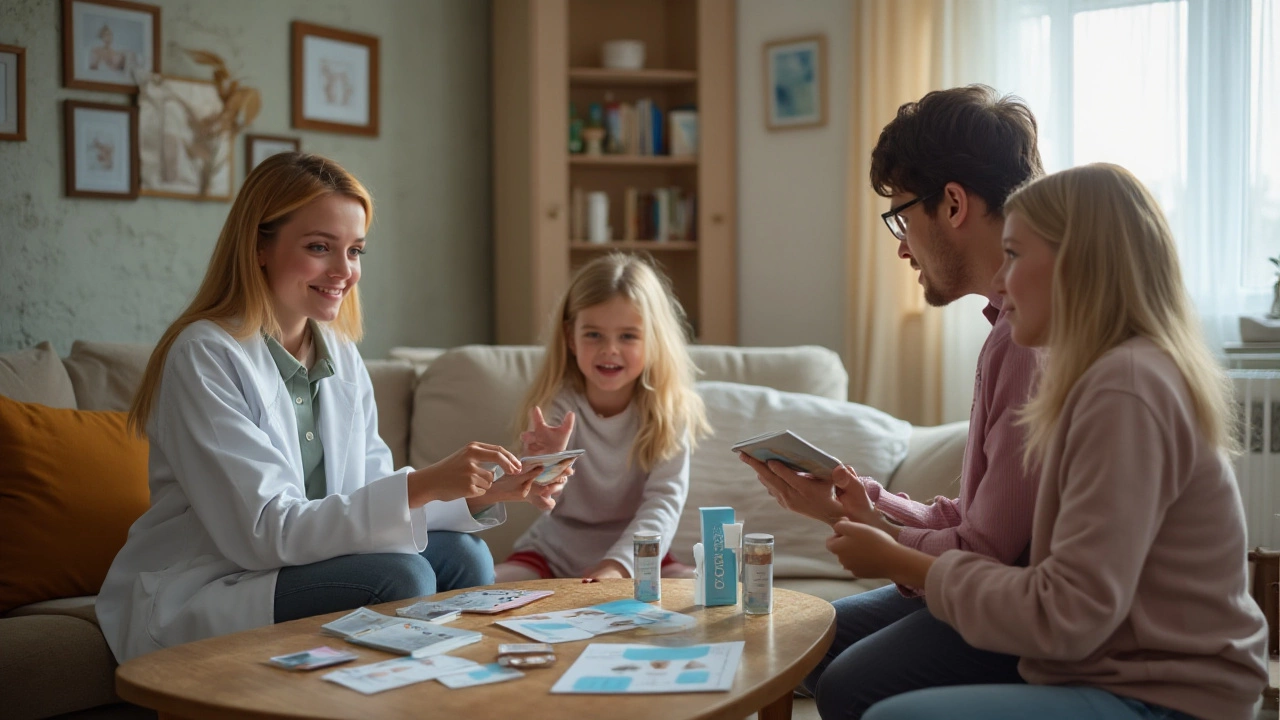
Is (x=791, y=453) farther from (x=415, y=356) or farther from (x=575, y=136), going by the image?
(x=575, y=136)

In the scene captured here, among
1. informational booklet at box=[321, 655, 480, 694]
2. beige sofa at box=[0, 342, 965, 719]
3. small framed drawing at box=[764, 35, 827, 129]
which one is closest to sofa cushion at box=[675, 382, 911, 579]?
beige sofa at box=[0, 342, 965, 719]

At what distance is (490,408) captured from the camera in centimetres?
292

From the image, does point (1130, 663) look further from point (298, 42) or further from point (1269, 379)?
point (298, 42)

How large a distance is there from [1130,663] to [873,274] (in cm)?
310

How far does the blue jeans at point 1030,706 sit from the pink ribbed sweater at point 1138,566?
0.02 metres

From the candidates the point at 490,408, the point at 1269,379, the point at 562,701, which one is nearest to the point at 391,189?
the point at 490,408

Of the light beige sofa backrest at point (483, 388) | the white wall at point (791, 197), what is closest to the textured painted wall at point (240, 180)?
the white wall at point (791, 197)

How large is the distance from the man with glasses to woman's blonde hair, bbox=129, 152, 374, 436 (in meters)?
0.91

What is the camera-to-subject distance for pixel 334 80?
425 cm

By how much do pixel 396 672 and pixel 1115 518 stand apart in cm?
90

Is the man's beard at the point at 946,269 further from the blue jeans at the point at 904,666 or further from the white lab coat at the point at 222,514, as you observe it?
the white lab coat at the point at 222,514

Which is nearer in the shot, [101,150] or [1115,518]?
[1115,518]

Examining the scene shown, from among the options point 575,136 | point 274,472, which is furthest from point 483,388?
point 575,136

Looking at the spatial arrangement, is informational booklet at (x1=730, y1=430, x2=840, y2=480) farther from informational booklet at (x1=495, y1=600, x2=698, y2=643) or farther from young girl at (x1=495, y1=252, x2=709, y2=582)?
young girl at (x1=495, y1=252, x2=709, y2=582)
